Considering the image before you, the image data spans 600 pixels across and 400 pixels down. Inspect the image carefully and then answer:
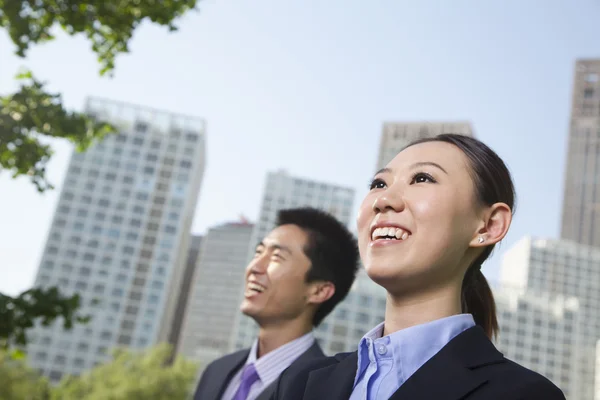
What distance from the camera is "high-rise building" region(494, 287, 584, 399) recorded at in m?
82.5

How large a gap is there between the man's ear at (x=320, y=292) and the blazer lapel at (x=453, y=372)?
86.6 inches

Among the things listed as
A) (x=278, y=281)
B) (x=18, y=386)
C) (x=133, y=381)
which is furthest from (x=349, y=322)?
(x=278, y=281)

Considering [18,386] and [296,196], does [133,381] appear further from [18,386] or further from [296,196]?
[296,196]

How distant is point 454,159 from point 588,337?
9970 cm

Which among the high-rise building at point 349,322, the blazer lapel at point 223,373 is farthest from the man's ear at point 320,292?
the high-rise building at point 349,322

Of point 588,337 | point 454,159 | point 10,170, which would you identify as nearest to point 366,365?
point 454,159

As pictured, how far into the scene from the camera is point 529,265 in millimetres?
105562

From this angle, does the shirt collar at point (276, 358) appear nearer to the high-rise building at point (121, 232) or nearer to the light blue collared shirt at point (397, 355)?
the light blue collared shirt at point (397, 355)

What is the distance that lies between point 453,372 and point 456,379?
0.03 m

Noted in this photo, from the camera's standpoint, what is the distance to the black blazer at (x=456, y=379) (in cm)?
153

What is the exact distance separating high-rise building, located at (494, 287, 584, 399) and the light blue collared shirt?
8452cm

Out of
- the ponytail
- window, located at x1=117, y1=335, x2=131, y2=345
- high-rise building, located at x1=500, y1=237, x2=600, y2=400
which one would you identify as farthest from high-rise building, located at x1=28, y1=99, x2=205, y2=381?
the ponytail

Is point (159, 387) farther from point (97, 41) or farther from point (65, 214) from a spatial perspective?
point (65, 214)

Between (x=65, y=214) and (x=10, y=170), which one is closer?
(x=10, y=170)
